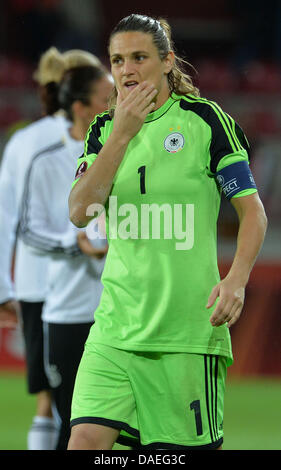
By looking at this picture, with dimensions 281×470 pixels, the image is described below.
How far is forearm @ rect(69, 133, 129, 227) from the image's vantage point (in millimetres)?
3123

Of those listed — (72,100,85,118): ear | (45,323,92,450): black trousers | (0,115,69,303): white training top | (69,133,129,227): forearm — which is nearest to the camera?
(69,133,129,227): forearm

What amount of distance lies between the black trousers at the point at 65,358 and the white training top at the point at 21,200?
536 millimetres

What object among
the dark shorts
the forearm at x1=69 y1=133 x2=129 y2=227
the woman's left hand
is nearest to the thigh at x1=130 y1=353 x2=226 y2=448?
the woman's left hand

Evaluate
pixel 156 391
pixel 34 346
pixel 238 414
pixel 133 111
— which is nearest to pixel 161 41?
pixel 133 111

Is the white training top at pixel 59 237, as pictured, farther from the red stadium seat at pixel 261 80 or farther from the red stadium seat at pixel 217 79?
the red stadium seat at pixel 261 80

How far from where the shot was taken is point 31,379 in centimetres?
521

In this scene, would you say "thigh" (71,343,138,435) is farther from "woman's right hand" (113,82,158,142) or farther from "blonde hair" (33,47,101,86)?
"blonde hair" (33,47,101,86)

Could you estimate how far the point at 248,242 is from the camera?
10.1ft

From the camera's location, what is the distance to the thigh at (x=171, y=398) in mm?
3219

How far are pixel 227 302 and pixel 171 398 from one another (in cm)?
47

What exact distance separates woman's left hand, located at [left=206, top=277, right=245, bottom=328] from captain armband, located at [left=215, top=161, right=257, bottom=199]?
0.33m

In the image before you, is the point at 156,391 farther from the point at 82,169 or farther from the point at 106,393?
the point at 82,169

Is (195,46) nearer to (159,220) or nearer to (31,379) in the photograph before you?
(31,379)

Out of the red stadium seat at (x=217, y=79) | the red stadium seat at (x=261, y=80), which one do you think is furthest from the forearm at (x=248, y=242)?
the red stadium seat at (x=261, y=80)
